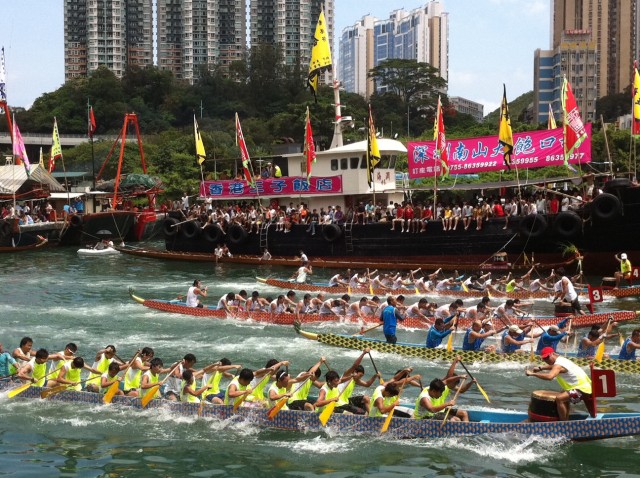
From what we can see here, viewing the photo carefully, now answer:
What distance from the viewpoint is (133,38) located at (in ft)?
539

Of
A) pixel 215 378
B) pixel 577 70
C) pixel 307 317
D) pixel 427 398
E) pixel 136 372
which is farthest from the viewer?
pixel 577 70

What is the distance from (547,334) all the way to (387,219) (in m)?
19.4

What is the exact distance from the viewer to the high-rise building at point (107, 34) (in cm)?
15775

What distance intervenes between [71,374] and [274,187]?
2657 cm

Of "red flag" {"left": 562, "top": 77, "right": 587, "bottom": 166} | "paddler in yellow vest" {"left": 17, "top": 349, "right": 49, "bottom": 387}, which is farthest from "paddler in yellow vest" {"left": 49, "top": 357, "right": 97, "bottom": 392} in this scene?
"red flag" {"left": 562, "top": 77, "right": 587, "bottom": 166}

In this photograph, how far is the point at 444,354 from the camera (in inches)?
744

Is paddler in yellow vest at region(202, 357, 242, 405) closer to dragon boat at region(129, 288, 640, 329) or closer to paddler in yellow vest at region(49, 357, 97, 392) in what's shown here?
paddler in yellow vest at region(49, 357, 97, 392)

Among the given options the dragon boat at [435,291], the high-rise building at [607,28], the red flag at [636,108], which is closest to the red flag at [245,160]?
the dragon boat at [435,291]

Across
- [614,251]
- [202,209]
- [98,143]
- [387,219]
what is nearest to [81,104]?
[98,143]

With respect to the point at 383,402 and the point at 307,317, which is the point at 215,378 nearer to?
the point at 383,402

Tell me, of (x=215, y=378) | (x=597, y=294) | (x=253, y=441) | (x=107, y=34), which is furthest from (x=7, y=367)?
(x=107, y=34)

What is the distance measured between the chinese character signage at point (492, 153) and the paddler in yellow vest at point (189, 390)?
20782 mm

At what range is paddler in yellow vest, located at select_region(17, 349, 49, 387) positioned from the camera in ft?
54.9

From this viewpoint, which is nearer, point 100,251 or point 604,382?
point 604,382
